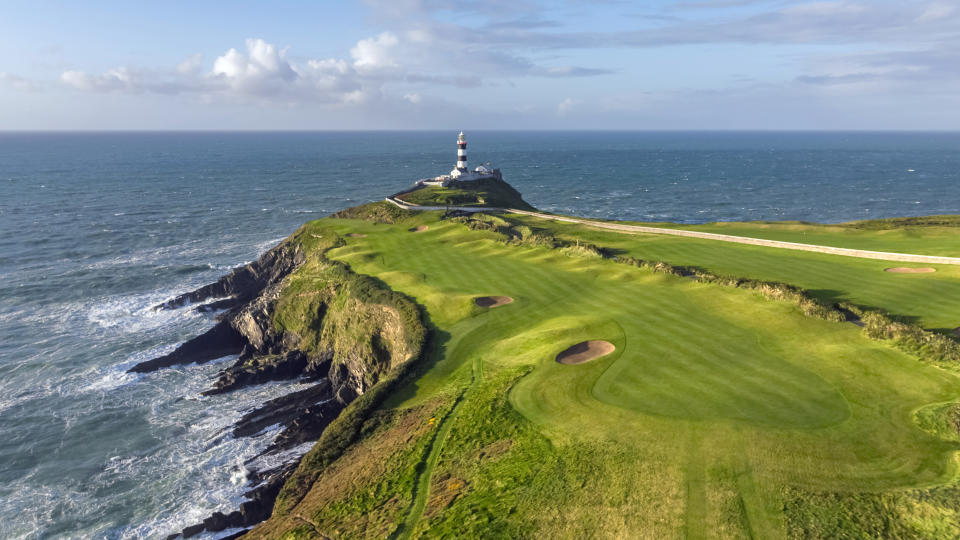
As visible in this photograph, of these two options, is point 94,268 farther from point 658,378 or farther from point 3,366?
point 658,378

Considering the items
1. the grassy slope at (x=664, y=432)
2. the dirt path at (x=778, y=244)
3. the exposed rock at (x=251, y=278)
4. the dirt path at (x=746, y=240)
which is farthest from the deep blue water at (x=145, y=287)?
the dirt path at (x=778, y=244)

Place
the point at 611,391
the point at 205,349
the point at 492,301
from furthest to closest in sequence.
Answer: the point at 205,349 < the point at 492,301 < the point at 611,391

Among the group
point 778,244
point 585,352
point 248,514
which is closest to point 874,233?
point 778,244

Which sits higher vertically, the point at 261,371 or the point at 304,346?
the point at 304,346

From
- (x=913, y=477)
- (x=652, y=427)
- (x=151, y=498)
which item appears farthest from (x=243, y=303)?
(x=913, y=477)

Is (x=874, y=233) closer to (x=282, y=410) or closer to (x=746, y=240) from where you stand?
(x=746, y=240)
